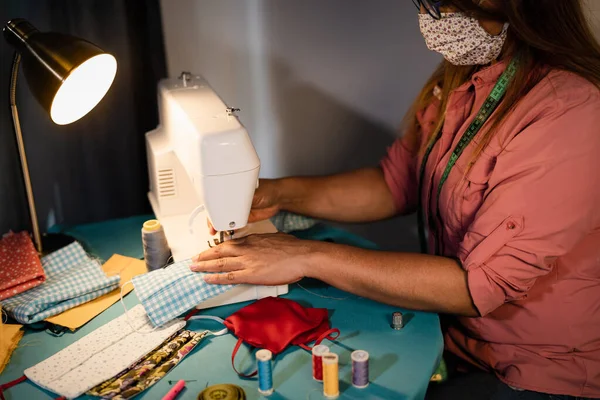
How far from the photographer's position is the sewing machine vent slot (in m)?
1.89

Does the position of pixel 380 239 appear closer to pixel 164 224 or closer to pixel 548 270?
pixel 164 224

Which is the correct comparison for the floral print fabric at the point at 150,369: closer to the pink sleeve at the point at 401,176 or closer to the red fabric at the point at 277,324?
the red fabric at the point at 277,324

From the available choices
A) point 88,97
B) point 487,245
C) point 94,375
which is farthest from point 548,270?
point 88,97

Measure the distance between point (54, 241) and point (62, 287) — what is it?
0.33m

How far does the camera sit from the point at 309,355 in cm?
150

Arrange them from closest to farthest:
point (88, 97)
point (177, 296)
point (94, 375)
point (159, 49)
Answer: point (94, 375) → point (177, 296) → point (88, 97) → point (159, 49)

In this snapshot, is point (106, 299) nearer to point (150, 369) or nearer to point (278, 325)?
point (150, 369)

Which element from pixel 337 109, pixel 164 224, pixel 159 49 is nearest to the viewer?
pixel 164 224

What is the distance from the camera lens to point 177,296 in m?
1.60

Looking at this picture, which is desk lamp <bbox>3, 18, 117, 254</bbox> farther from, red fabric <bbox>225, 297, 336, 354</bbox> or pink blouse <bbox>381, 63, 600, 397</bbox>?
pink blouse <bbox>381, 63, 600, 397</bbox>

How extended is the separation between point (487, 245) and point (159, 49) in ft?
4.44

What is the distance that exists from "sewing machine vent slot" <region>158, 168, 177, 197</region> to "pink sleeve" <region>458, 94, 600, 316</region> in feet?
2.83

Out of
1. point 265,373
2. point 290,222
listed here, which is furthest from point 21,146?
point 265,373

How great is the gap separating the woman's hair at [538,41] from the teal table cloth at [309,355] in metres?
0.45
